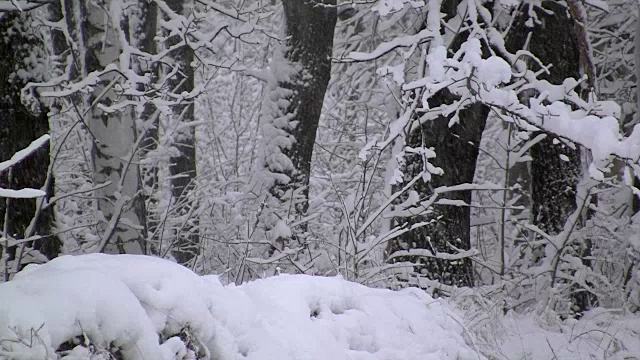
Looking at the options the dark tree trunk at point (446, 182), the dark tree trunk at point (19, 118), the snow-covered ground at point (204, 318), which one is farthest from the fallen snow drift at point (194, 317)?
the dark tree trunk at point (446, 182)

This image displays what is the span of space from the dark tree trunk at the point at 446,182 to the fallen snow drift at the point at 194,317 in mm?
2925

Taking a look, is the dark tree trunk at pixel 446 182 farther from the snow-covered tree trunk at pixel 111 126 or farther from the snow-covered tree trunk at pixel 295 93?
the snow-covered tree trunk at pixel 111 126

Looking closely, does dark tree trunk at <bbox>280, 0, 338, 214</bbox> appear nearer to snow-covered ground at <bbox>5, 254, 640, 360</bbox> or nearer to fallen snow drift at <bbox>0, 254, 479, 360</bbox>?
snow-covered ground at <bbox>5, 254, 640, 360</bbox>

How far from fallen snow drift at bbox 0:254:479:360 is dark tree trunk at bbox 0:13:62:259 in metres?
2.78

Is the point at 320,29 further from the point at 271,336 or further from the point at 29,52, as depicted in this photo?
the point at 271,336

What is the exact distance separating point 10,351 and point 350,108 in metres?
11.0

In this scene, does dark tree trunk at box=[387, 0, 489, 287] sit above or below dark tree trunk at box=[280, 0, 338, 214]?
below

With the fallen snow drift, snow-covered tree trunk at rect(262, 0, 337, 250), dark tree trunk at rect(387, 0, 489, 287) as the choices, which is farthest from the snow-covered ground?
snow-covered tree trunk at rect(262, 0, 337, 250)

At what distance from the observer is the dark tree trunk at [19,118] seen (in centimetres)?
468

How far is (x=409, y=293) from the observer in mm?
3266

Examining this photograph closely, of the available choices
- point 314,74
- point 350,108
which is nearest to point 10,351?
point 314,74

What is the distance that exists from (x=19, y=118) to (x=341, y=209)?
2777mm

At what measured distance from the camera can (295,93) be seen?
6.84 metres

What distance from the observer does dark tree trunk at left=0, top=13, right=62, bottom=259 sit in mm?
4680
